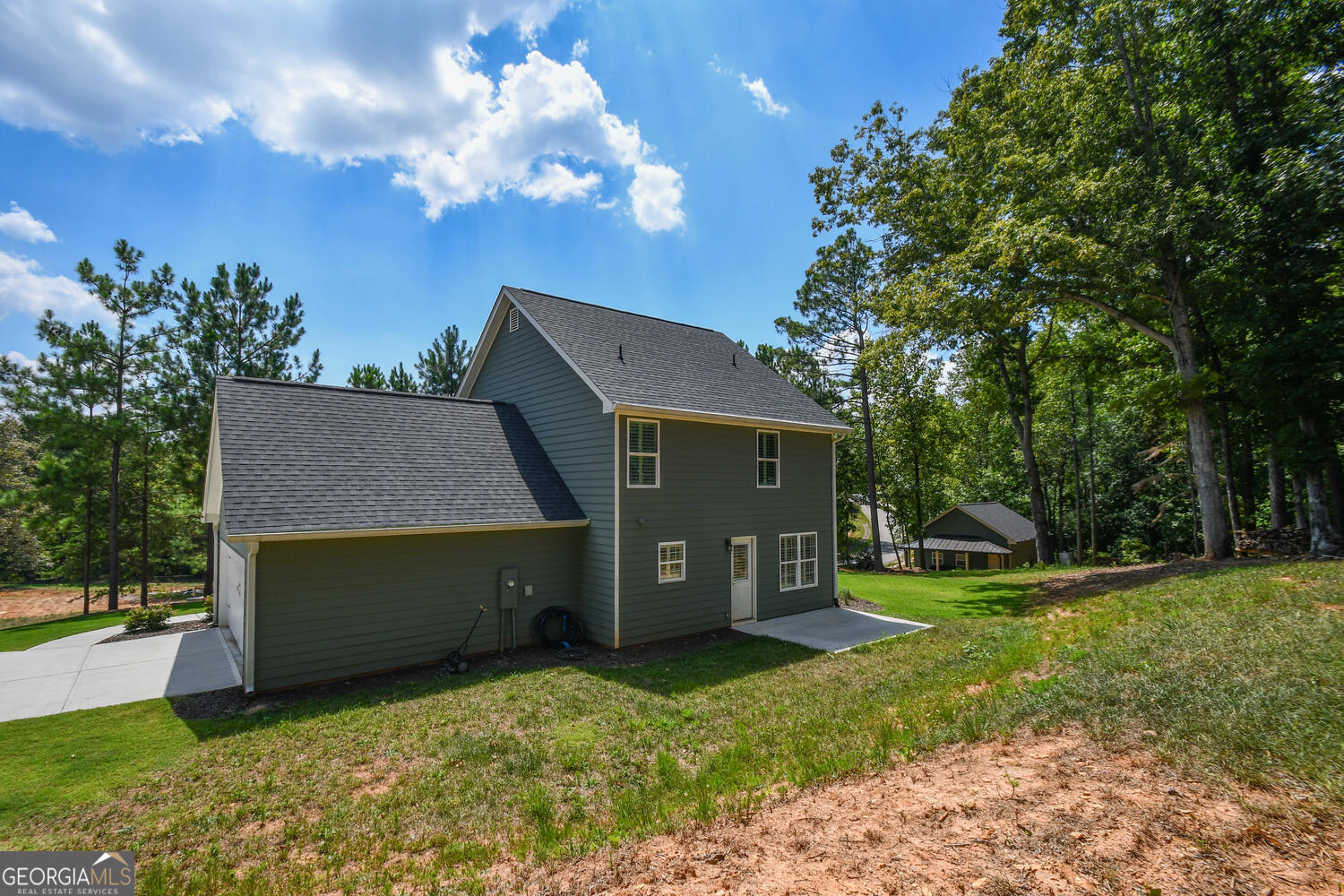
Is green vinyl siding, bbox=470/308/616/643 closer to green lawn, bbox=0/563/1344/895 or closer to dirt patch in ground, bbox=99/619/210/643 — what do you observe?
green lawn, bbox=0/563/1344/895

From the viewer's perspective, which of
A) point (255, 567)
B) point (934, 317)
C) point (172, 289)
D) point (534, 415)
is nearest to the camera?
point (255, 567)

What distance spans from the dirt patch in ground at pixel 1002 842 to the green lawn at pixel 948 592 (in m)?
10.3

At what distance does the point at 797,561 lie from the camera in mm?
14578

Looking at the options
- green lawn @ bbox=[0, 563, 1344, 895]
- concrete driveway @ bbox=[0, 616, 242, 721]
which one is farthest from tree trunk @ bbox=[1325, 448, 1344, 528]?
concrete driveway @ bbox=[0, 616, 242, 721]

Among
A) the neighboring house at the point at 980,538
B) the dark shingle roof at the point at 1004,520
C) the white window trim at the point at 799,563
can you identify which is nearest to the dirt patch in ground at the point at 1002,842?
the white window trim at the point at 799,563

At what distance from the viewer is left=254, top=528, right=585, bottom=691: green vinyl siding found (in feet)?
28.5

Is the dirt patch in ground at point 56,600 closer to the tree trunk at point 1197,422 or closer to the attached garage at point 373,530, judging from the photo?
the attached garage at point 373,530

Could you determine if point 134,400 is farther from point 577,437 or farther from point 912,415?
point 912,415

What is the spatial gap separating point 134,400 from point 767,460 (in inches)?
826

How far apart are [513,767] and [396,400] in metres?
9.00

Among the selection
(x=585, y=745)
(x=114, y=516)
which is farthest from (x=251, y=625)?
(x=114, y=516)

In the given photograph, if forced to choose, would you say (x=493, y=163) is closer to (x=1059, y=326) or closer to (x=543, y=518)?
(x=543, y=518)

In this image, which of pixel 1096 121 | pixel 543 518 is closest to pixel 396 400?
pixel 543 518

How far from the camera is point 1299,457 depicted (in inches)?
500
